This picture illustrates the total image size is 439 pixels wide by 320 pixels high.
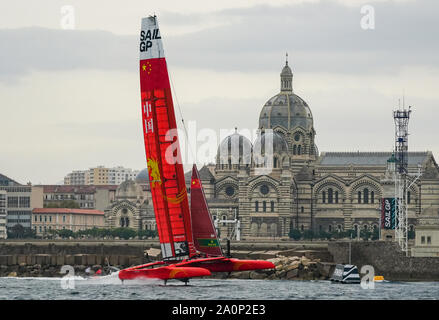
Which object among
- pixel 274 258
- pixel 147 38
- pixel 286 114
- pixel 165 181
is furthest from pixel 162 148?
pixel 286 114

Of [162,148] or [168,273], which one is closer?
[162,148]

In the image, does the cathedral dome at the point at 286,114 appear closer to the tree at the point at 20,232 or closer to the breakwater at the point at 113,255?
the tree at the point at 20,232

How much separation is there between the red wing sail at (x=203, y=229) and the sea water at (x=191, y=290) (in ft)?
6.22

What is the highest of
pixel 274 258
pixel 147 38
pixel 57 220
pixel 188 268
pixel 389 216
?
pixel 147 38

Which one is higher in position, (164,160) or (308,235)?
(164,160)

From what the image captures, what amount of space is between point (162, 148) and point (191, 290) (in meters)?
6.56

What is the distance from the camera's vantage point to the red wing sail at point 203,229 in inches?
2636

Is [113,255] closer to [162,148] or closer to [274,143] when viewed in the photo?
[162,148]

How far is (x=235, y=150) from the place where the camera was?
160875mm

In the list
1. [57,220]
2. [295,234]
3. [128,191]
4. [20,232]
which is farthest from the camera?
[128,191]

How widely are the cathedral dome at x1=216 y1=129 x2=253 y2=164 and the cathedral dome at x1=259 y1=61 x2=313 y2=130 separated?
20.3 feet

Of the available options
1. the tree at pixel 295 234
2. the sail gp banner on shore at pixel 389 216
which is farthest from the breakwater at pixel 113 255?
the tree at pixel 295 234
